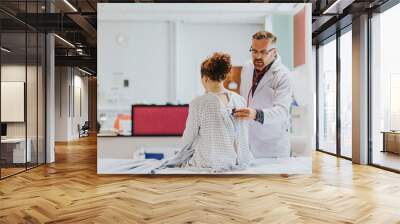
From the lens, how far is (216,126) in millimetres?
5758

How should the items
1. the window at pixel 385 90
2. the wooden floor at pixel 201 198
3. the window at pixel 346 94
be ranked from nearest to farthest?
1. the wooden floor at pixel 201 198
2. the window at pixel 385 90
3. the window at pixel 346 94

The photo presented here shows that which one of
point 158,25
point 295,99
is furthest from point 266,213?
point 158,25

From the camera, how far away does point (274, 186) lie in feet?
17.5

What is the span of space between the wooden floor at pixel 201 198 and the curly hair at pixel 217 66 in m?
1.60

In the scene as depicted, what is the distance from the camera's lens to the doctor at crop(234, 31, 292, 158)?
19.0ft

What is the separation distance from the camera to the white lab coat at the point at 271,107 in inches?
228

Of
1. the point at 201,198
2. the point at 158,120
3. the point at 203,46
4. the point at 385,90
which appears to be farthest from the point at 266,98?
the point at 385,90

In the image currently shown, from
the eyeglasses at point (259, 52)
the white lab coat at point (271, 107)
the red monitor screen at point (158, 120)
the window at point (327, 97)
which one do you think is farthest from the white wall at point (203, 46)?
the window at point (327, 97)

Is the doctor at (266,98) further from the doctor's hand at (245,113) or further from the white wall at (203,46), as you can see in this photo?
the white wall at (203,46)

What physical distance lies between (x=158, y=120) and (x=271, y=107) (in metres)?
1.74

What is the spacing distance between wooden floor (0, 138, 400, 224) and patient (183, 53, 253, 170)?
333mm

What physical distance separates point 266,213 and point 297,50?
118 inches

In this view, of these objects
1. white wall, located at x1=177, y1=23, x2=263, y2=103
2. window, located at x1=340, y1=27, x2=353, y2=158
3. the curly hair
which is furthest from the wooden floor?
window, located at x1=340, y1=27, x2=353, y2=158

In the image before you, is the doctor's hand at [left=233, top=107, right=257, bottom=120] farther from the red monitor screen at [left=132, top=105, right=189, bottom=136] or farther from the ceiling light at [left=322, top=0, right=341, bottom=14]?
the ceiling light at [left=322, top=0, right=341, bottom=14]
